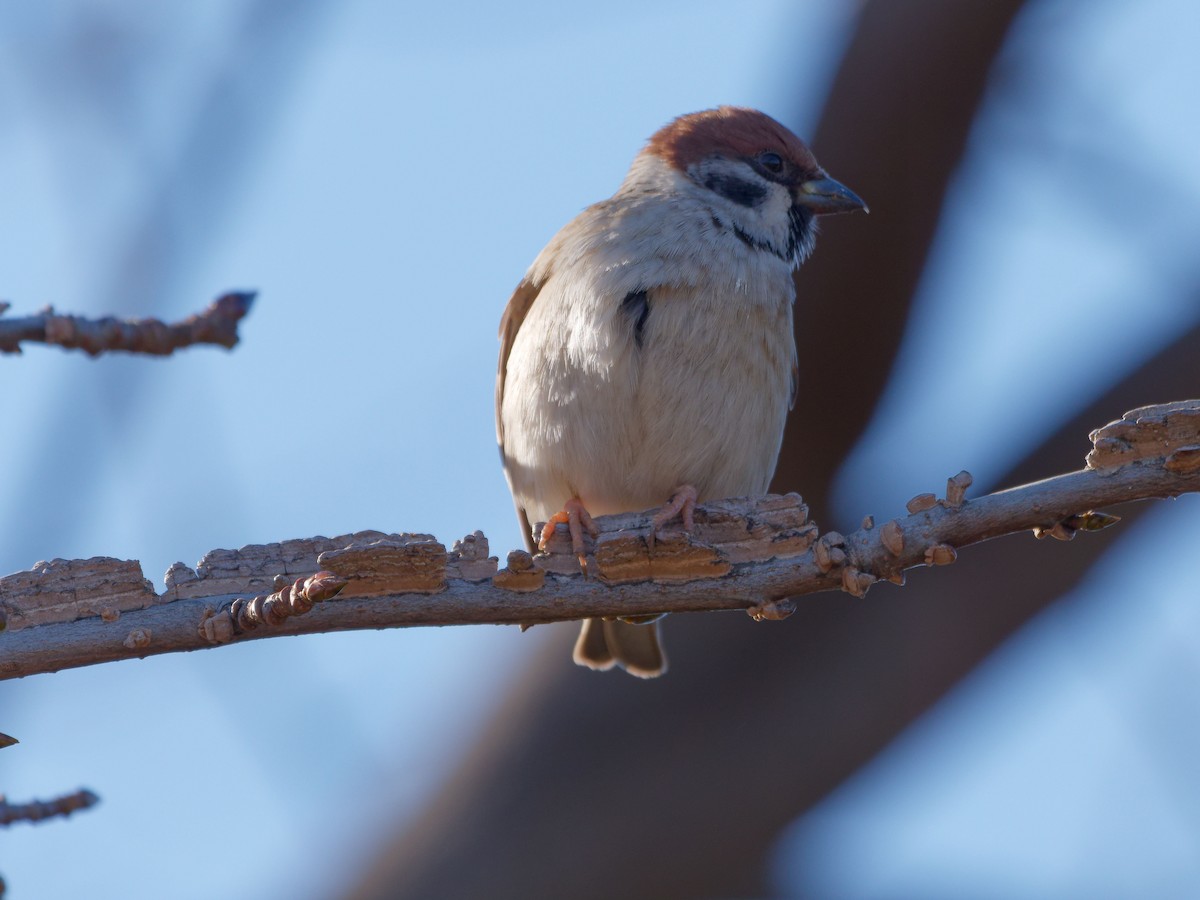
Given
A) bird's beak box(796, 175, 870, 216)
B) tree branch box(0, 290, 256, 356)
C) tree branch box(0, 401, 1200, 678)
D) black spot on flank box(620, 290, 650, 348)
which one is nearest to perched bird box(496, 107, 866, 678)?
black spot on flank box(620, 290, 650, 348)

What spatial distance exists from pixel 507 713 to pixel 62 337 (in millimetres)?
3617

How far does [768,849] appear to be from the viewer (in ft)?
15.0

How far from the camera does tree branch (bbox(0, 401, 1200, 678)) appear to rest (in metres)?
2.20

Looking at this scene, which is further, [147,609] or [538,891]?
[538,891]

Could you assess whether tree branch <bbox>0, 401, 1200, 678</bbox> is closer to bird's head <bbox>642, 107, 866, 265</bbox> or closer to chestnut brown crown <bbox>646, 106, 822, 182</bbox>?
bird's head <bbox>642, 107, 866, 265</bbox>

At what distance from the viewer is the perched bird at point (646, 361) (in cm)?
358

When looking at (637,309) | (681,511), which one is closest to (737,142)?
(637,309)

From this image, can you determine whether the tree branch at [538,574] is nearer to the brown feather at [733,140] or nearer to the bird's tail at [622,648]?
the bird's tail at [622,648]

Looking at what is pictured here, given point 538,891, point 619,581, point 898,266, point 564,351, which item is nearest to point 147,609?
point 619,581

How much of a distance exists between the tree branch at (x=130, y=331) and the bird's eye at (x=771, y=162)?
10.2 ft

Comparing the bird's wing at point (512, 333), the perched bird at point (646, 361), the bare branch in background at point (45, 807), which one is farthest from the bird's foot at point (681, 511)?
the bare branch in background at point (45, 807)

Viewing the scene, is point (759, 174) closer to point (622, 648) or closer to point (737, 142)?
point (737, 142)

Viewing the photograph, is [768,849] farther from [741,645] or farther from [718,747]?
[741,645]

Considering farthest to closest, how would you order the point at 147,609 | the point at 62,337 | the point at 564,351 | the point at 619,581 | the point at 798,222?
the point at 798,222, the point at 564,351, the point at 619,581, the point at 147,609, the point at 62,337
